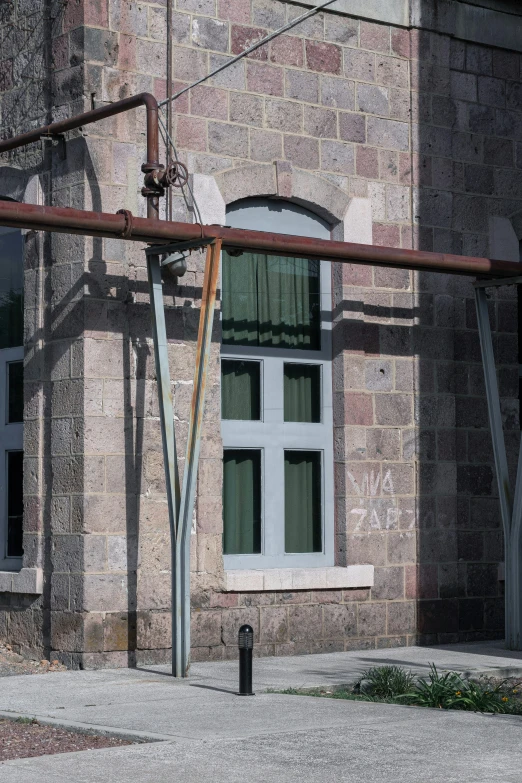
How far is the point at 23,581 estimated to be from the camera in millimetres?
12727

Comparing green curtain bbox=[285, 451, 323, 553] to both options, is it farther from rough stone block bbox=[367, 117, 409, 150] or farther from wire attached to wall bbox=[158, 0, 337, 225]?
rough stone block bbox=[367, 117, 409, 150]

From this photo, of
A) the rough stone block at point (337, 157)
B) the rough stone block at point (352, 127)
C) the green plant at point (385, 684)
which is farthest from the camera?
the rough stone block at point (352, 127)

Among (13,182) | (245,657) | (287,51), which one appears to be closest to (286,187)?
(287,51)

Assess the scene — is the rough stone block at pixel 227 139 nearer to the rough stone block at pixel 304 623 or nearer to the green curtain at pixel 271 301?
the green curtain at pixel 271 301

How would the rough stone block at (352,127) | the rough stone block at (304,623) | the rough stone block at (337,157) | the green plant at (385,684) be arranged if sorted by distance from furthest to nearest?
1. the rough stone block at (352,127)
2. the rough stone block at (337,157)
3. the rough stone block at (304,623)
4. the green plant at (385,684)

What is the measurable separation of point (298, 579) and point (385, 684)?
3.26 m

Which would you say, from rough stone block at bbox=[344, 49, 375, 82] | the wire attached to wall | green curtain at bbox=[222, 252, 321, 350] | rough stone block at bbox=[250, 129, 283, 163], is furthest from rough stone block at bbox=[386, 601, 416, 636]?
rough stone block at bbox=[344, 49, 375, 82]

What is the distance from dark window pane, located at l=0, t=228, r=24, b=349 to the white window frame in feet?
0.43

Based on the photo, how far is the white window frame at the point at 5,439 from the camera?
13336 mm

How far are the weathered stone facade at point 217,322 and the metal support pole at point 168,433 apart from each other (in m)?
0.73

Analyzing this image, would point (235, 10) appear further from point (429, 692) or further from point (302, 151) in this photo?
point (429, 692)

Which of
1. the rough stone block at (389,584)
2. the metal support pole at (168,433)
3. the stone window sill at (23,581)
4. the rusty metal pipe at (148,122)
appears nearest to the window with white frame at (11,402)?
the stone window sill at (23,581)

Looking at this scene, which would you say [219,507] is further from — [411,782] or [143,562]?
[411,782]

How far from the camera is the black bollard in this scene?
10.0 meters
